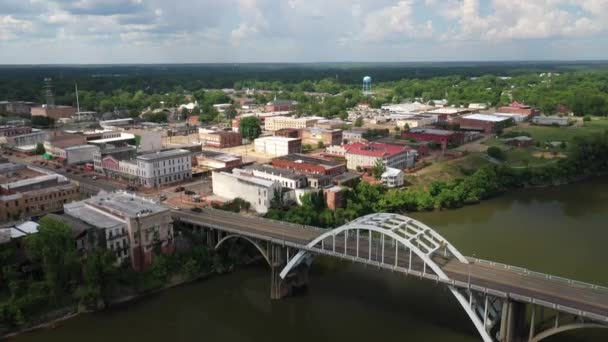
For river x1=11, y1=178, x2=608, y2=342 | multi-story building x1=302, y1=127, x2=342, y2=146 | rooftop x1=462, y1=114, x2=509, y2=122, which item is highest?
rooftop x1=462, y1=114, x2=509, y2=122

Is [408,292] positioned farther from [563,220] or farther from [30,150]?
[30,150]

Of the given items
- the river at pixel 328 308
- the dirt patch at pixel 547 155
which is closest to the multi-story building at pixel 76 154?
the river at pixel 328 308

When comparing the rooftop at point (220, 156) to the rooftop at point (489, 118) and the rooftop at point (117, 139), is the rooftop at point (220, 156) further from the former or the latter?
the rooftop at point (489, 118)

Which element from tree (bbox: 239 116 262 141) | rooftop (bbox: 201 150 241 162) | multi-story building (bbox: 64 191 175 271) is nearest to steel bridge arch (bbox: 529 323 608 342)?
multi-story building (bbox: 64 191 175 271)

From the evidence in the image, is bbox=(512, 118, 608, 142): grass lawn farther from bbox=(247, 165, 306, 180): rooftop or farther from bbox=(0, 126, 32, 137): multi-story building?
bbox=(0, 126, 32, 137): multi-story building

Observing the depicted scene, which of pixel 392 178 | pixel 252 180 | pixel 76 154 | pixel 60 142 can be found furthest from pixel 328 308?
pixel 60 142

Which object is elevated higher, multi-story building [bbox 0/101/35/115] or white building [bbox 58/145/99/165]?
multi-story building [bbox 0/101/35/115]

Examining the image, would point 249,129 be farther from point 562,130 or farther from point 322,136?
point 562,130
